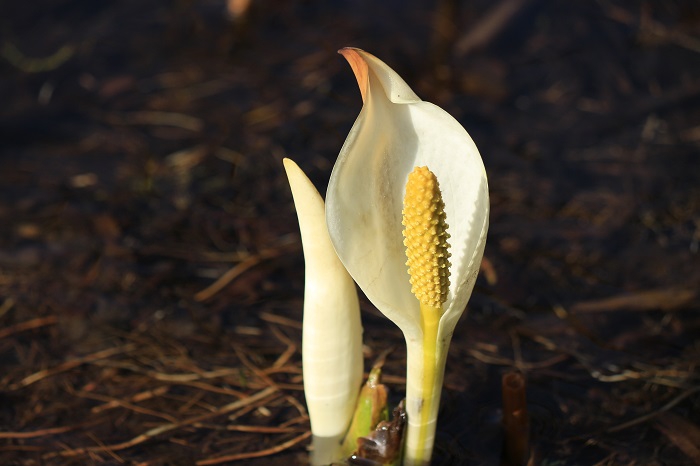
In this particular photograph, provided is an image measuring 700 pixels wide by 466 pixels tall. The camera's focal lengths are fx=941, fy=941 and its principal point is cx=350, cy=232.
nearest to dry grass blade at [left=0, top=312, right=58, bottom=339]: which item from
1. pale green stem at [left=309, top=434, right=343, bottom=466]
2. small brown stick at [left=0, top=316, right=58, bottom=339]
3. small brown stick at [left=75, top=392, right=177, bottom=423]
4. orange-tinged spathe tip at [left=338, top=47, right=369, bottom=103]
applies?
small brown stick at [left=0, top=316, right=58, bottom=339]

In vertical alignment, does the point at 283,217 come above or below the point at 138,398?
below

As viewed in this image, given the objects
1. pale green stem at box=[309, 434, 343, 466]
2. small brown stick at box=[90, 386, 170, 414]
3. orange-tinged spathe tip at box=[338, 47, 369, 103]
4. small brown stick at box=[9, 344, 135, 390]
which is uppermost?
orange-tinged spathe tip at box=[338, 47, 369, 103]

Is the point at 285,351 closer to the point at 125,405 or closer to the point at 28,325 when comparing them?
the point at 125,405

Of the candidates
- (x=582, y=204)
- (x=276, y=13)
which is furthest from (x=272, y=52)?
(x=582, y=204)

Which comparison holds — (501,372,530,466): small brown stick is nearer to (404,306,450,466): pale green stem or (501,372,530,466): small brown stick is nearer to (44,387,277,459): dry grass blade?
(404,306,450,466): pale green stem

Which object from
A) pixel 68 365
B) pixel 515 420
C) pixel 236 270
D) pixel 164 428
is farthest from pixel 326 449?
pixel 236 270
